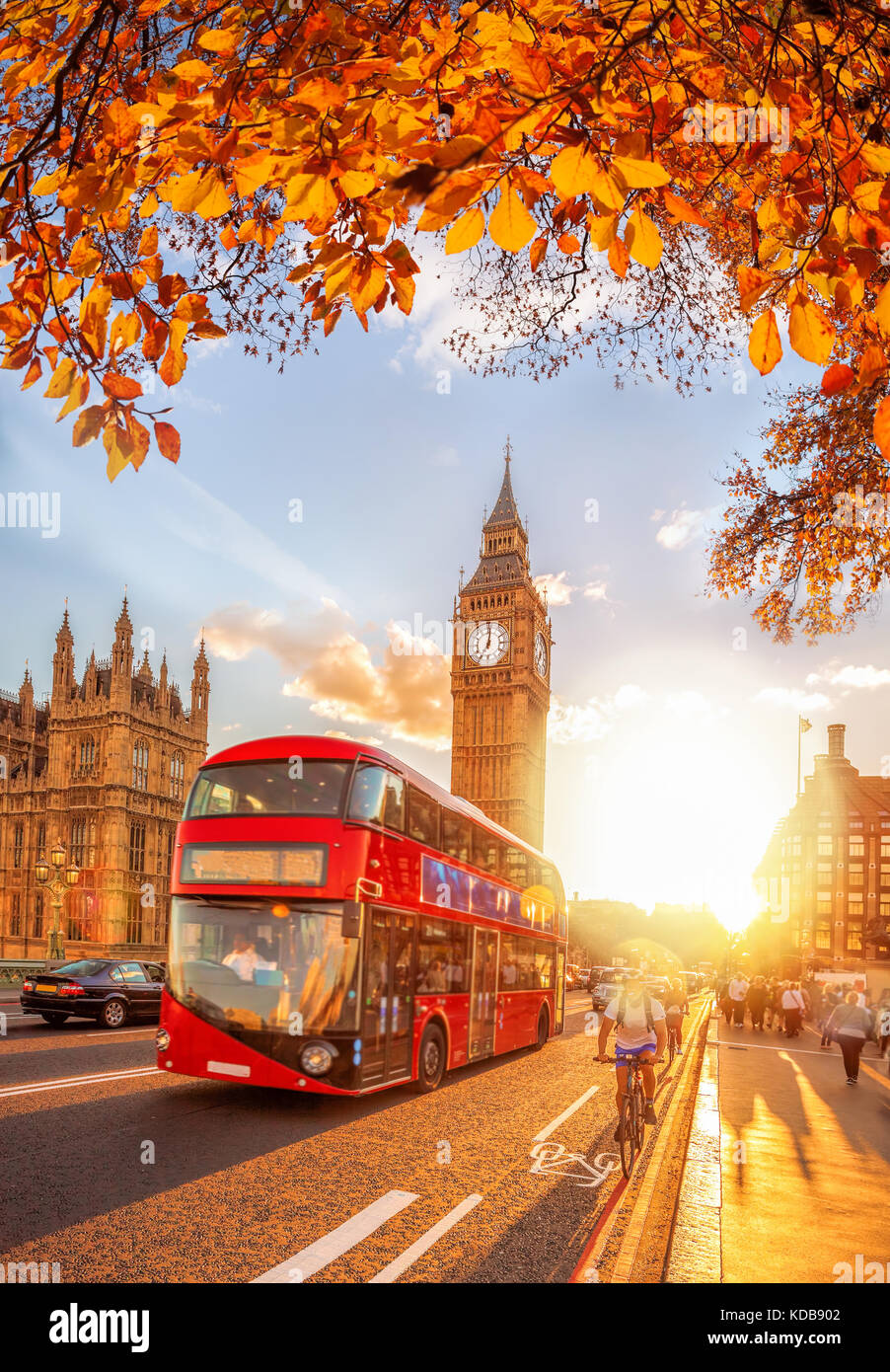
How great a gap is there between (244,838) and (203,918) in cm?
102

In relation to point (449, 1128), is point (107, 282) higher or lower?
higher

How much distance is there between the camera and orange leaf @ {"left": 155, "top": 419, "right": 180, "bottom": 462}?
3.81m

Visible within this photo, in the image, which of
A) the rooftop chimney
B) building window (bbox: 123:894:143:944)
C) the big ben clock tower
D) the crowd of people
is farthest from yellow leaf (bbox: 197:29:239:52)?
the big ben clock tower

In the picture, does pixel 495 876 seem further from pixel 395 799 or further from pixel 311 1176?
pixel 311 1176

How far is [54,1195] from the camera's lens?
6852mm

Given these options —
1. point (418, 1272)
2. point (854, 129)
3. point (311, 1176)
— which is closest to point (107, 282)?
point (854, 129)

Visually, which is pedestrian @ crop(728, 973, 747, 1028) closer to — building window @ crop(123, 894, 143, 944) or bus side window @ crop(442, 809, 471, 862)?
bus side window @ crop(442, 809, 471, 862)

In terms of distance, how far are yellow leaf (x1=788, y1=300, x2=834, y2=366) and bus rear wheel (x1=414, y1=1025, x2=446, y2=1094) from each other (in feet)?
36.2


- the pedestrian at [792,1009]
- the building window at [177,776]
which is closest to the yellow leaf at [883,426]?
the pedestrian at [792,1009]


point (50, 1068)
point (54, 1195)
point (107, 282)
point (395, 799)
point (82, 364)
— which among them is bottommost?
point (50, 1068)

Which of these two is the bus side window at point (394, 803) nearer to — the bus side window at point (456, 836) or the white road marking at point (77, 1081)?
the bus side window at point (456, 836)

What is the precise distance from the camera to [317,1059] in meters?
10.3

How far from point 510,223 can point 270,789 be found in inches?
354

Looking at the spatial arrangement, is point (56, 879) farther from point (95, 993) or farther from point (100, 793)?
point (100, 793)
